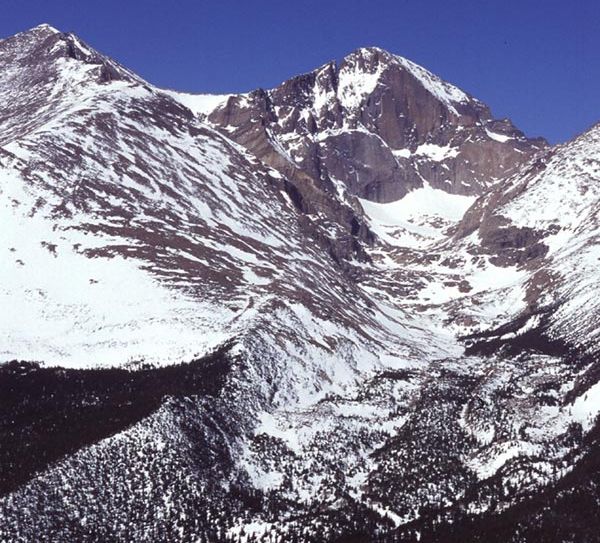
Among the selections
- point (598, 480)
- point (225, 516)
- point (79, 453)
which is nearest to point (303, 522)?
point (225, 516)

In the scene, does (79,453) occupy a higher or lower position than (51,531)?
higher

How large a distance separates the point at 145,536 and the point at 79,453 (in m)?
18.9

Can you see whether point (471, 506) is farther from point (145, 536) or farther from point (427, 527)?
point (145, 536)

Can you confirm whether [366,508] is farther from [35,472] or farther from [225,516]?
[35,472]

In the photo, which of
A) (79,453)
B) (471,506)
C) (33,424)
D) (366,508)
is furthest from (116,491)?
(471,506)

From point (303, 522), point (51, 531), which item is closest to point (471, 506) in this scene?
point (303, 522)

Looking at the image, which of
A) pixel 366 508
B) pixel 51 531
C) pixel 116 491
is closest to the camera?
pixel 51 531

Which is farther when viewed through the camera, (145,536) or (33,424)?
(33,424)

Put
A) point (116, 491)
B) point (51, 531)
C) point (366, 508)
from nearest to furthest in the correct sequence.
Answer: point (51, 531)
point (116, 491)
point (366, 508)

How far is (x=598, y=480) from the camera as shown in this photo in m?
192

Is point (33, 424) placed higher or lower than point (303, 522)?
higher

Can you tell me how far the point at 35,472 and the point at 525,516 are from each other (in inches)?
3199

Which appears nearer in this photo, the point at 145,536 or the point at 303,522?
the point at 145,536

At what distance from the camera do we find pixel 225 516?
190m
